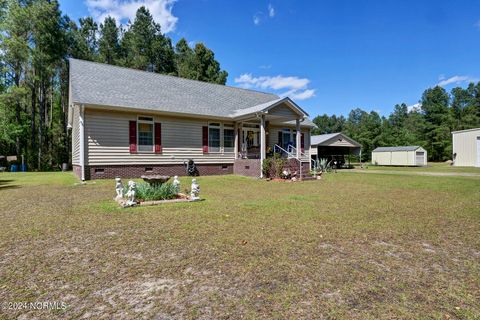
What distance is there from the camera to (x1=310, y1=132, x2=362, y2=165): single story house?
82.4 feet

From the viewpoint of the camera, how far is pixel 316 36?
19250 mm

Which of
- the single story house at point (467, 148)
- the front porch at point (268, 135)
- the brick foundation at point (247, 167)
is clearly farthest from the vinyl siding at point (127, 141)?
the single story house at point (467, 148)

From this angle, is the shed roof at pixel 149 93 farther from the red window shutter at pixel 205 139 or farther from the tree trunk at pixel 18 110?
the tree trunk at pixel 18 110

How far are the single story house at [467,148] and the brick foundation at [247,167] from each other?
83.0ft

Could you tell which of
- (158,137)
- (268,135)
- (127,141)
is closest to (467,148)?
(268,135)

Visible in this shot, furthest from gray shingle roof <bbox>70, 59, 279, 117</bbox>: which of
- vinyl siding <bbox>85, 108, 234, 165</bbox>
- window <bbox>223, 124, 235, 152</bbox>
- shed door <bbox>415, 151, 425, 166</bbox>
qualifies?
shed door <bbox>415, 151, 425, 166</bbox>

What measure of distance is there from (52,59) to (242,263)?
27.9 m

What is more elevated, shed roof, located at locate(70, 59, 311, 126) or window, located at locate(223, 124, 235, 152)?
shed roof, located at locate(70, 59, 311, 126)

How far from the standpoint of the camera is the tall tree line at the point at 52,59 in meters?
21.4

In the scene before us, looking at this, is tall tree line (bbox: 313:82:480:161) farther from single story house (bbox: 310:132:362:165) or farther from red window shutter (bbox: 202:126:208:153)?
red window shutter (bbox: 202:126:208:153)

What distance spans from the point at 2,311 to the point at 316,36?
70.5 feet

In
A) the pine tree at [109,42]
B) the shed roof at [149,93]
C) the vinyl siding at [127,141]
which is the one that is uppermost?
the pine tree at [109,42]

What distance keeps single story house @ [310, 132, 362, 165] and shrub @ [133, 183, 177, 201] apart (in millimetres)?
19292

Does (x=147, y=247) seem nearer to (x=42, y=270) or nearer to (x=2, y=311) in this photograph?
(x=42, y=270)
